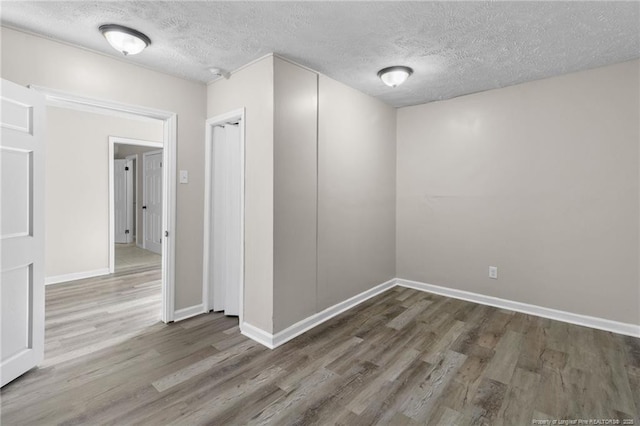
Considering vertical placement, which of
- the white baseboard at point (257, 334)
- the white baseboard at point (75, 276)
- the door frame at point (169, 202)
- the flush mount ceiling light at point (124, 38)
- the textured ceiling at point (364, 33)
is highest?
the textured ceiling at point (364, 33)

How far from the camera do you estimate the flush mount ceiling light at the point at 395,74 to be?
116 inches

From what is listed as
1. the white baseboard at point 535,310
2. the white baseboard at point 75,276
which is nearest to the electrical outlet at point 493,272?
the white baseboard at point 535,310

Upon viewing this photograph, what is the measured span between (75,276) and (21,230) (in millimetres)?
2919

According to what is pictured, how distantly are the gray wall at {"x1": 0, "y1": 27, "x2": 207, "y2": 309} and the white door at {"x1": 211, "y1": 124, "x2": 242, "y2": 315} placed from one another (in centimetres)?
15

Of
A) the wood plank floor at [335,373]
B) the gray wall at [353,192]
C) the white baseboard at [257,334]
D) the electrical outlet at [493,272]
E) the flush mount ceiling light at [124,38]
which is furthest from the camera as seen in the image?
the electrical outlet at [493,272]

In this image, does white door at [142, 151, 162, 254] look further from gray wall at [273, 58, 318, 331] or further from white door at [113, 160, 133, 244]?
gray wall at [273, 58, 318, 331]

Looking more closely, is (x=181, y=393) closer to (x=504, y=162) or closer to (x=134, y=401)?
(x=134, y=401)

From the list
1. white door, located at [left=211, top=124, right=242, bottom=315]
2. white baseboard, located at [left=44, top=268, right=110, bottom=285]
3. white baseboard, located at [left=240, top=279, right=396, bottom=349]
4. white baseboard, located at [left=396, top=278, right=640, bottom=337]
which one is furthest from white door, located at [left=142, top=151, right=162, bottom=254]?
white baseboard, located at [left=396, top=278, right=640, bottom=337]

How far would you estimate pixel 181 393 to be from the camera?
2.05 m

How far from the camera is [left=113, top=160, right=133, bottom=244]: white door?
7.56 metres

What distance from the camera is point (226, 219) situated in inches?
132

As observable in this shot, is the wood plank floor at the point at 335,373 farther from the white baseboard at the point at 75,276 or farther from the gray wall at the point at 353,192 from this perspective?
the white baseboard at the point at 75,276

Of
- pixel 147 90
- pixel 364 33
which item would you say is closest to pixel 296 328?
pixel 364 33

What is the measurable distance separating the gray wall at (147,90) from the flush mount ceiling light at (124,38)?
1.62ft
